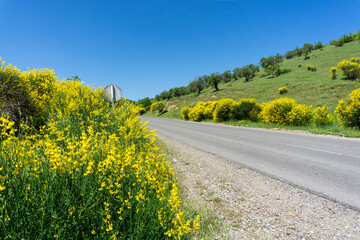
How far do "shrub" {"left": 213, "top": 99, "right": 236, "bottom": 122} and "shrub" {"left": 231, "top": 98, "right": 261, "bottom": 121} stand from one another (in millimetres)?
636

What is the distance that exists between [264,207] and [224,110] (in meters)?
18.7

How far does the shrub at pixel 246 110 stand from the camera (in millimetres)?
18688

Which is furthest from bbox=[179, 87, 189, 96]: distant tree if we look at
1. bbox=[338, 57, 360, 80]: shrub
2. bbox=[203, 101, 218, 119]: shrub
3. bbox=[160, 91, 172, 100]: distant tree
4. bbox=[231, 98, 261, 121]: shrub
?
bbox=[231, 98, 261, 121]: shrub

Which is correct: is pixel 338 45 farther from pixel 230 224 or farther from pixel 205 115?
pixel 230 224

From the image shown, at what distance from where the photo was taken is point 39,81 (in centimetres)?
771

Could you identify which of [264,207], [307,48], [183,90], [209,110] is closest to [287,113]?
[209,110]

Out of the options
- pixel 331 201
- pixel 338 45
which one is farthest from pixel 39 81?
pixel 338 45

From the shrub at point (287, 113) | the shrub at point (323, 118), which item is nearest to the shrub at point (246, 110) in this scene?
the shrub at point (287, 113)

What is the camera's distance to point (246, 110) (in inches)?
763

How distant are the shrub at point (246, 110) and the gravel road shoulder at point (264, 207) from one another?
14529 millimetres

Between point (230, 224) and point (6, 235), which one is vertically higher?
point (6, 235)

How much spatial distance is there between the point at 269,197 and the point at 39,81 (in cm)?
1008

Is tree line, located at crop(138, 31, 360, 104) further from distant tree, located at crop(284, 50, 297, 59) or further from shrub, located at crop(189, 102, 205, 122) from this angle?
shrub, located at crop(189, 102, 205, 122)

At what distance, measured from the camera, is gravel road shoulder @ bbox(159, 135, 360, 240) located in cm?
285
